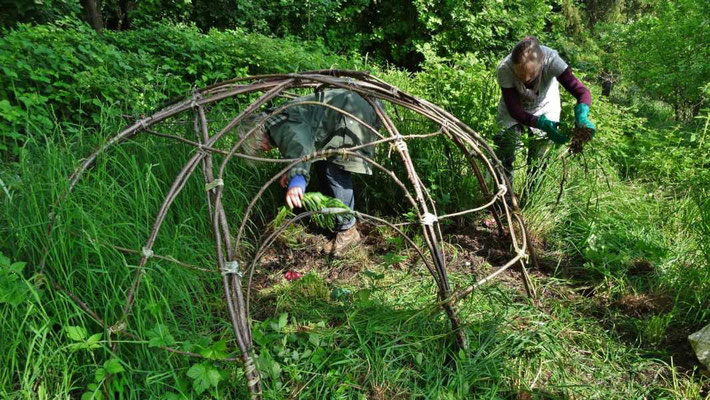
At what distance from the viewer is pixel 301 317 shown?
7.22ft

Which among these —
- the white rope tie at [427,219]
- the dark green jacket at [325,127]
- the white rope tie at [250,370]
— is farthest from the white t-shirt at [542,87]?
the white rope tie at [250,370]

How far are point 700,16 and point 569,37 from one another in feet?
14.4

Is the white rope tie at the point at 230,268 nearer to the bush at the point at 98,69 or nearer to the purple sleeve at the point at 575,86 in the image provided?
the bush at the point at 98,69

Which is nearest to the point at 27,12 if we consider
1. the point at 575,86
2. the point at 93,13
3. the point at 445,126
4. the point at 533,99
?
the point at 93,13

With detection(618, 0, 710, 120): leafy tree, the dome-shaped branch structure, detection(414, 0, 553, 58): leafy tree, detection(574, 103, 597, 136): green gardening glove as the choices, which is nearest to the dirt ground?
the dome-shaped branch structure

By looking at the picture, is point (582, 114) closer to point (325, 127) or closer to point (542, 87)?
point (542, 87)

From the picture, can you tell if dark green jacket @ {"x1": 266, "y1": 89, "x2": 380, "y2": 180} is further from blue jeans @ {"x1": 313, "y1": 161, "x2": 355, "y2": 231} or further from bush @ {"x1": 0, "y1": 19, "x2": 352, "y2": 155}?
bush @ {"x1": 0, "y1": 19, "x2": 352, "y2": 155}

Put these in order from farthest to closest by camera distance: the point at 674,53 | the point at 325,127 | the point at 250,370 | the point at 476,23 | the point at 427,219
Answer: the point at 476,23 → the point at 674,53 → the point at 325,127 → the point at 427,219 → the point at 250,370

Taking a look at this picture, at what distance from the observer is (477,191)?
3291 millimetres

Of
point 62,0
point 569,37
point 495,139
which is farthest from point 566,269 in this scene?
point 569,37

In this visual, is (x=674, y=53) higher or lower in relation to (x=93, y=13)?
higher

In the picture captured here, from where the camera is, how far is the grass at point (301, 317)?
5.06 feet

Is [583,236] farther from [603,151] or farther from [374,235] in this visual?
[374,235]

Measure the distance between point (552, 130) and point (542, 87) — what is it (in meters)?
0.48
